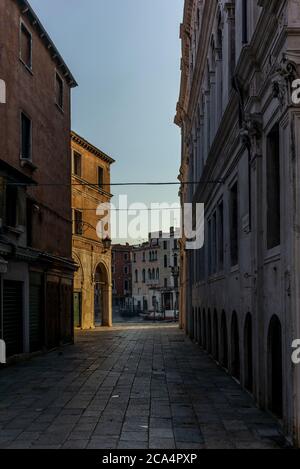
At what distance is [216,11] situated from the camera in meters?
17.5

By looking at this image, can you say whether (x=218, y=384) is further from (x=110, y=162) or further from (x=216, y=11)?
(x=110, y=162)

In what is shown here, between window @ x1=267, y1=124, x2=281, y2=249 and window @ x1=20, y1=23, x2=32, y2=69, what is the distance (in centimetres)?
1116

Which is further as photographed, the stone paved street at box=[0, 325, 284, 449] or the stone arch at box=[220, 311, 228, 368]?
the stone arch at box=[220, 311, 228, 368]

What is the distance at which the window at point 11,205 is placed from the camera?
681 inches

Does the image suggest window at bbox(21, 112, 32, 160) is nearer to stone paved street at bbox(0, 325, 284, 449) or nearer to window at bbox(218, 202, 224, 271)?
window at bbox(218, 202, 224, 271)

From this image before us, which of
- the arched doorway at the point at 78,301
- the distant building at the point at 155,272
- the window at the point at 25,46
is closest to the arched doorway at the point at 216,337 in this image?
the window at the point at 25,46

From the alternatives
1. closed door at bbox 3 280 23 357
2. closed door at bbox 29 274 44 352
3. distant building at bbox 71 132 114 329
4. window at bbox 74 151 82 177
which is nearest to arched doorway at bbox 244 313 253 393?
closed door at bbox 3 280 23 357

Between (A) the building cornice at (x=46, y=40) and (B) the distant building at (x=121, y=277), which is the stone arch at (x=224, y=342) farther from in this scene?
(B) the distant building at (x=121, y=277)

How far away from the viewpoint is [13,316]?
1766 centimetres

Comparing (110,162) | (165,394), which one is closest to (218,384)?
(165,394)

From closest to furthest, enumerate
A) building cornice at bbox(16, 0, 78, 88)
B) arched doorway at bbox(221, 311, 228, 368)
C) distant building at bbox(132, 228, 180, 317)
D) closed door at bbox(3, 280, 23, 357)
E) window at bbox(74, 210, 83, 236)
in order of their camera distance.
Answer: arched doorway at bbox(221, 311, 228, 368) → closed door at bbox(3, 280, 23, 357) → building cornice at bbox(16, 0, 78, 88) → window at bbox(74, 210, 83, 236) → distant building at bbox(132, 228, 180, 317)

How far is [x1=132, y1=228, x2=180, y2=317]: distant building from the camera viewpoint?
9188 cm

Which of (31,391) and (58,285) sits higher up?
(58,285)

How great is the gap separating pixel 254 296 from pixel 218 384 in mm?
3270
